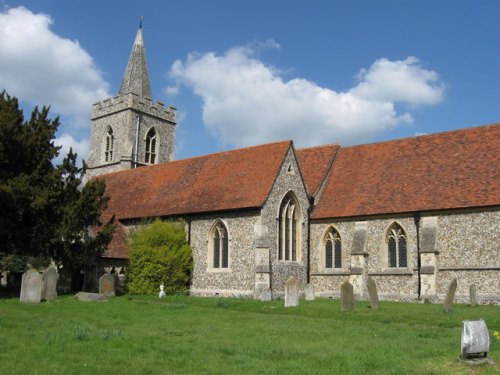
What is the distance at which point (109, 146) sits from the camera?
40344 mm

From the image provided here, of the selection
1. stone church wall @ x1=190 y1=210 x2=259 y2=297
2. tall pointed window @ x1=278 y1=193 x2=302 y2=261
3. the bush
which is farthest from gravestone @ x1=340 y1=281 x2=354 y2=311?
the bush

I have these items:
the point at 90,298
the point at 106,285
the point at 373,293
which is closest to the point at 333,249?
the point at 373,293

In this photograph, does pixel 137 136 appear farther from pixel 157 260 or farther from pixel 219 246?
pixel 157 260

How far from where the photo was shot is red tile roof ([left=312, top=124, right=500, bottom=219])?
904 inches

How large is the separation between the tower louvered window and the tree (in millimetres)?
5690

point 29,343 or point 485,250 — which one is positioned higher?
point 485,250

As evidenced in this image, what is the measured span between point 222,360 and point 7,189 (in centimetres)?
1325

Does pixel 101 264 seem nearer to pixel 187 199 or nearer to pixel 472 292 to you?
pixel 187 199

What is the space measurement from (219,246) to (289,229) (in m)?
3.35

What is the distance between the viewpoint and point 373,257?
24109mm

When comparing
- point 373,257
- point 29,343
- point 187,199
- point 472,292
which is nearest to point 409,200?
point 373,257

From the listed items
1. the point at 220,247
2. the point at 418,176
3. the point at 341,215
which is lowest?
the point at 220,247

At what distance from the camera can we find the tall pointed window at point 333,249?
25609 millimetres

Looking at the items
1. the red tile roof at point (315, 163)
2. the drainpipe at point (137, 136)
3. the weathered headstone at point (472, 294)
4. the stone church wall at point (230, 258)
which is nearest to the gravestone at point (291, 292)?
the stone church wall at point (230, 258)
